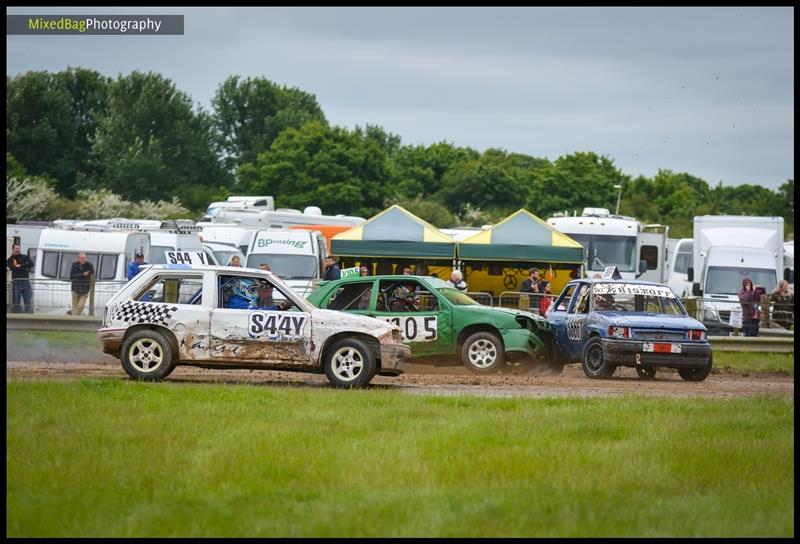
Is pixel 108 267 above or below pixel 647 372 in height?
above

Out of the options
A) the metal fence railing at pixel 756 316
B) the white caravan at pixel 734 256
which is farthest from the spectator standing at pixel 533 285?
the white caravan at pixel 734 256

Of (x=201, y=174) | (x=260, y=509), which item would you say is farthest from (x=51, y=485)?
(x=201, y=174)

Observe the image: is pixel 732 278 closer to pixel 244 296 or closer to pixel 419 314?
pixel 419 314

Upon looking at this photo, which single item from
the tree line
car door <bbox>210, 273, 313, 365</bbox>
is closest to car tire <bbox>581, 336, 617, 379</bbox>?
car door <bbox>210, 273, 313, 365</bbox>

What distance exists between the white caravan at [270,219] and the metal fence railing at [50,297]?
1357 cm

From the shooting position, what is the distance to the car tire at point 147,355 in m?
16.9

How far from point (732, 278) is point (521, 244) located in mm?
6219

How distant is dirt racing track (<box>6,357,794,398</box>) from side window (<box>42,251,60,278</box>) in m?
9.92

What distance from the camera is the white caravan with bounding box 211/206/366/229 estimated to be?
42000 mm

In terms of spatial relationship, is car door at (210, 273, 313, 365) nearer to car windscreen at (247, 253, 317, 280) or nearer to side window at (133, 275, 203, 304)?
side window at (133, 275, 203, 304)

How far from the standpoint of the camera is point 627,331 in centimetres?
1980

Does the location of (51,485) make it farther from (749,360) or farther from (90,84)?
(90,84)

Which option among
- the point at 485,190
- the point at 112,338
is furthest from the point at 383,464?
the point at 485,190

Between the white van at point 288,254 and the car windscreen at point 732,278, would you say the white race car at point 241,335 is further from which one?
the car windscreen at point 732,278
